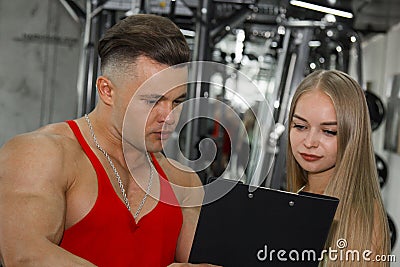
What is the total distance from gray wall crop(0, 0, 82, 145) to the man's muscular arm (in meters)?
2.64

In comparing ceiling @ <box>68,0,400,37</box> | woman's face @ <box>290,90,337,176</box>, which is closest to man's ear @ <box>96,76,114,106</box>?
woman's face @ <box>290,90,337,176</box>

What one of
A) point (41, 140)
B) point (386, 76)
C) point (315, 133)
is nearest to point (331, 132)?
point (315, 133)

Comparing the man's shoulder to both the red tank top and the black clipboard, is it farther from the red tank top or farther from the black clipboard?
the black clipboard

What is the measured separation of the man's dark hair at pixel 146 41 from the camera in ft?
4.76

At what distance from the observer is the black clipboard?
1326mm

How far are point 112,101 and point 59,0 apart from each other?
274cm

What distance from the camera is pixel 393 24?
5.70 m

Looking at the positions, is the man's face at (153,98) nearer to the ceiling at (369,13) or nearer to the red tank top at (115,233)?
the red tank top at (115,233)

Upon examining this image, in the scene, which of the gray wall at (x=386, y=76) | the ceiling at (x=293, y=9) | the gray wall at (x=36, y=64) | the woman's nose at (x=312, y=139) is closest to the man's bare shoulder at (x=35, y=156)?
the woman's nose at (x=312, y=139)

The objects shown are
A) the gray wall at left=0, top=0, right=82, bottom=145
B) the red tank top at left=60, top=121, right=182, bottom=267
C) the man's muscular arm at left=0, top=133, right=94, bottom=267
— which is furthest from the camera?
the gray wall at left=0, top=0, right=82, bottom=145

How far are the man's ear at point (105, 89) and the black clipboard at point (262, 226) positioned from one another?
33cm

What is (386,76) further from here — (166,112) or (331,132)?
(166,112)

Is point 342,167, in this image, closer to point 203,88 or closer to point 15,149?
point 15,149

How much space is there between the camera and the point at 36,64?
4043 millimetres
